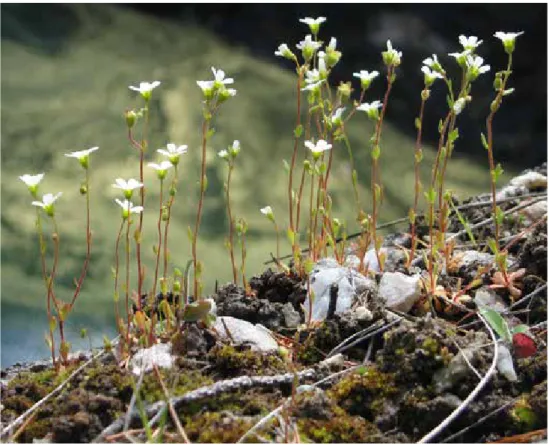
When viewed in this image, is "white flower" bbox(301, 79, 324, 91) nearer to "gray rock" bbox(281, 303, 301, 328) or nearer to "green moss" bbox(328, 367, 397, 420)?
"gray rock" bbox(281, 303, 301, 328)

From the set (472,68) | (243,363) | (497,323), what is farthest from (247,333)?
(472,68)

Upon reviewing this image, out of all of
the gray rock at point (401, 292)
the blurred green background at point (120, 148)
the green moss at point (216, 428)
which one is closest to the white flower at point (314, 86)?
the gray rock at point (401, 292)

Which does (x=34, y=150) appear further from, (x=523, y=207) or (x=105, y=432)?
(x=105, y=432)

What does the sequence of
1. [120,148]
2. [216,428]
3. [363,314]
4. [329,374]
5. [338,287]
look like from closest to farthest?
[216,428] → [329,374] → [363,314] → [338,287] → [120,148]

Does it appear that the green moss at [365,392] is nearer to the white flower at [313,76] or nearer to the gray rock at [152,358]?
the gray rock at [152,358]

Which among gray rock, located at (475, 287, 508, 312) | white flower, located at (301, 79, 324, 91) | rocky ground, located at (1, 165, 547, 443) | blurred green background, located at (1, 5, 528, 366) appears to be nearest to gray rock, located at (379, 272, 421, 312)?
rocky ground, located at (1, 165, 547, 443)

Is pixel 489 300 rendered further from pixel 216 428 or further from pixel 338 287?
pixel 216 428

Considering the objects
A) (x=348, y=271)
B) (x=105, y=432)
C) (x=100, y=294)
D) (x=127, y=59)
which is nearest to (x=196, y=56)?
(x=127, y=59)
